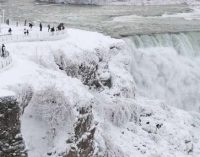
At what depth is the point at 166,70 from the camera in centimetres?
5194

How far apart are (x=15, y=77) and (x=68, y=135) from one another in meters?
4.94

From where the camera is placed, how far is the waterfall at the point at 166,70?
50.0m

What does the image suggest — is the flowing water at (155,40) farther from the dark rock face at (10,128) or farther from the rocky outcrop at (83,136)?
the dark rock face at (10,128)

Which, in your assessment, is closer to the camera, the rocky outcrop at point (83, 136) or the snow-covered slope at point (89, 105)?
the rocky outcrop at point (83, 136)

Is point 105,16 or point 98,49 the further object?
point 105,16

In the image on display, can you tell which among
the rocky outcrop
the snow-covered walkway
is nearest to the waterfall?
the snow-covered walkway

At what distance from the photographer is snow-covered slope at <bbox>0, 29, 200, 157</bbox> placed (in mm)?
30953

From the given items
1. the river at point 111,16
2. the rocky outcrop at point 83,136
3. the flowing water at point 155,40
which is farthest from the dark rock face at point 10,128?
the river at point 111,16

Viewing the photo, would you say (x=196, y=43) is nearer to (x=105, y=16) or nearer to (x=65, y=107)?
(x=105, y=16)

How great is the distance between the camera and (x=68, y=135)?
3064 cm

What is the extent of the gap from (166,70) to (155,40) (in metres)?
5.05

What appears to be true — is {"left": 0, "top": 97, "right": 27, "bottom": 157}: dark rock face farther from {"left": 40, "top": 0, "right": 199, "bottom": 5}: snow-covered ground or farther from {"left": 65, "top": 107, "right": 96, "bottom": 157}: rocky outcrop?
{"left": 40, "top": 0, "right": 199, "bottom": 5}: snow-covered ground

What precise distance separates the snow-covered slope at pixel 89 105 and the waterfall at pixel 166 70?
27.0 inches

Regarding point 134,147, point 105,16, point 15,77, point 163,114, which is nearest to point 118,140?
point 134,147
